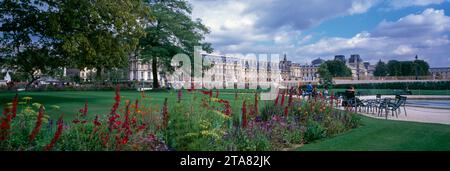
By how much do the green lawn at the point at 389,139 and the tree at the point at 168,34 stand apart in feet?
110

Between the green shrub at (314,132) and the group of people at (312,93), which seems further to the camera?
the group of people at (312,93)

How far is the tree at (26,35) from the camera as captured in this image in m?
19.5

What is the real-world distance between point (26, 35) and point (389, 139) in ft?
65.0

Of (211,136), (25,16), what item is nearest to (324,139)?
(211,136)

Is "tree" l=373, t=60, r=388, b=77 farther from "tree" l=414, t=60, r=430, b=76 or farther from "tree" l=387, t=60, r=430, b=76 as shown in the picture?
"tree" l=414, t=60, r=430, b=76

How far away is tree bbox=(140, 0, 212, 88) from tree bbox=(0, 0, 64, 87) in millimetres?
19916

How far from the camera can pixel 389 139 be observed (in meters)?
9.29

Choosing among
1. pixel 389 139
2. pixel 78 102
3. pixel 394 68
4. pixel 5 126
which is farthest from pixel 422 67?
pixel 5 126

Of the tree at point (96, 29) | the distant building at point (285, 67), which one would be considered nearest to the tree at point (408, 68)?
the distant building at point (285, 67)

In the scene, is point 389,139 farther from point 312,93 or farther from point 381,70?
point 381,70

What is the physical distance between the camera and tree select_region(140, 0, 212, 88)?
42250mm

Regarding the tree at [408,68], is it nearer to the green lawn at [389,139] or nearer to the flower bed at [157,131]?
the green lawn at [389,139]

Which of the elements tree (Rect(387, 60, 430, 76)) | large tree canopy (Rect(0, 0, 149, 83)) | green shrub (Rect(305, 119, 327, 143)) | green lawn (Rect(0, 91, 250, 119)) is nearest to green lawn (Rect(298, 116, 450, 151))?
green shrub (Rect(305, 119, 327, 143))

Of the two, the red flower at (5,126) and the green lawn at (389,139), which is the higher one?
the red flower at (5,126)
